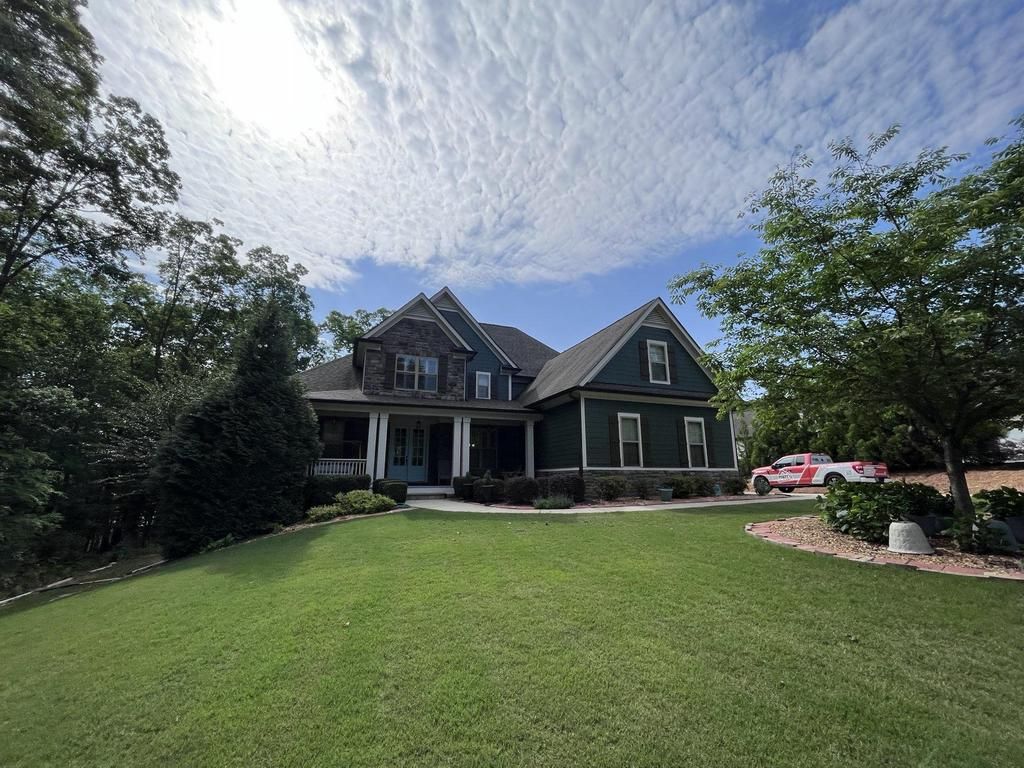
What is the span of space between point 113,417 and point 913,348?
19383 millimetres

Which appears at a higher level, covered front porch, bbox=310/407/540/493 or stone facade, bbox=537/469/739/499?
covered front porch, bbox=310/407/540/493

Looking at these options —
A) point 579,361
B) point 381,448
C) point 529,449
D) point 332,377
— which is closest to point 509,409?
point 529,449

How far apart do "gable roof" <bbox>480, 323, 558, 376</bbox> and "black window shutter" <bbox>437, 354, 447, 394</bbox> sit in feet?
13.4

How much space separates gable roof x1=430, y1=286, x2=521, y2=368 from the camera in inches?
745

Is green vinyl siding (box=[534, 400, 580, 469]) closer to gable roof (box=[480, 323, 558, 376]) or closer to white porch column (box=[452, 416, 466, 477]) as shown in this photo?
white porch column (box=[452, 416, 466, 477])

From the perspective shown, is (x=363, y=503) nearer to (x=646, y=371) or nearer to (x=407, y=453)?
(x=407, y=453)

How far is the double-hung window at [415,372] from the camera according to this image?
54.2 ft

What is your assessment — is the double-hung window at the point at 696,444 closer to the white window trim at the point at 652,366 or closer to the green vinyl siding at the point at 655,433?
the green vinyl siding at the point at 655,433

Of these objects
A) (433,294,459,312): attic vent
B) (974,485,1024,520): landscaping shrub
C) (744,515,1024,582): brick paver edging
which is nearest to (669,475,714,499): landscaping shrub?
(744,515,1024,582): brick paver edging

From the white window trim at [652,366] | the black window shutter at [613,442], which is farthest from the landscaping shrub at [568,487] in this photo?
the white window trim at [652,366]

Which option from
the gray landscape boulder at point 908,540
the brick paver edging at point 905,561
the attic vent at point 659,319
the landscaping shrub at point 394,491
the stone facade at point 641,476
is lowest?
the brick paver edging at point 905,561

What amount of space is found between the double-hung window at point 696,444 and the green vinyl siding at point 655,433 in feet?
0.65

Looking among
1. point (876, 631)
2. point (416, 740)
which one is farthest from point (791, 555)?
point (416, 740)

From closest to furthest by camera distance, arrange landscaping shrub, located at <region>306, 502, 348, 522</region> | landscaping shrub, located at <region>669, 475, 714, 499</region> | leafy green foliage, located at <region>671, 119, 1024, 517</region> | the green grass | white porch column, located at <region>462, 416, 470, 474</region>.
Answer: the green grass, leafy green foliage, located at <region>671, 119, 1024, 517</region>, landscaping shrub, located at <region>306, 502, 348, 522</region>, landscaping shrub, located at <region>669, 475, 714, 499</region>, white porch column, located at <region>462, 416, 470, 474</region>
